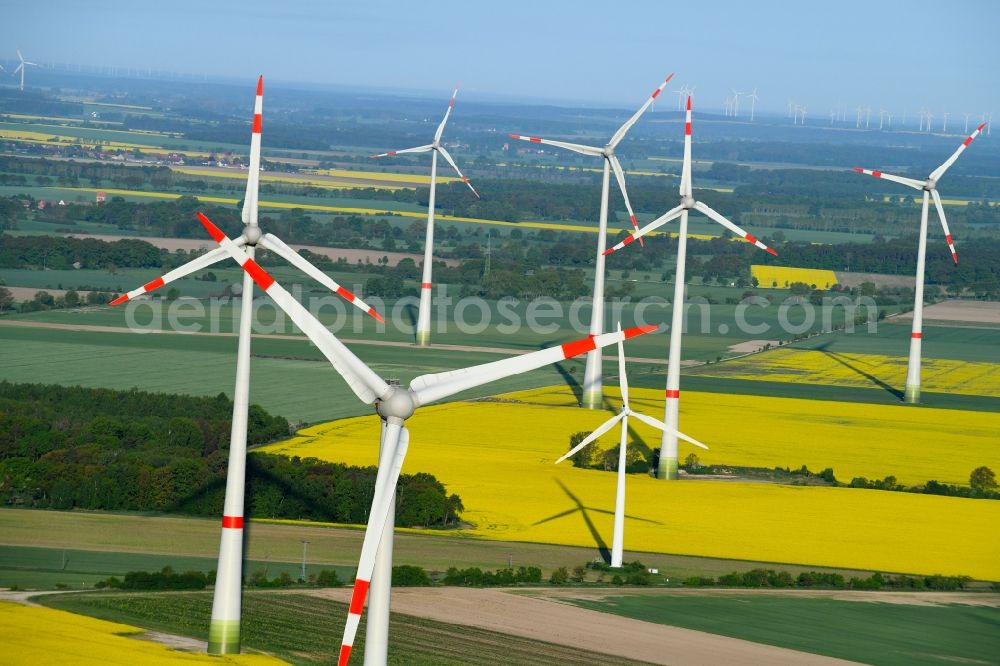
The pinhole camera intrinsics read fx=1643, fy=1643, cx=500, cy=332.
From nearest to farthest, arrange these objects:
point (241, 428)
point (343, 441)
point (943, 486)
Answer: point (241, 428) → point (943, 486) → point (343, 441)

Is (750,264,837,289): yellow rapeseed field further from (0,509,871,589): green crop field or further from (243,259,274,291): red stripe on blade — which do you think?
(243,259,274,291): red stripe on blade

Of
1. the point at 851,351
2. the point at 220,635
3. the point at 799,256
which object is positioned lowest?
the point at 220,635

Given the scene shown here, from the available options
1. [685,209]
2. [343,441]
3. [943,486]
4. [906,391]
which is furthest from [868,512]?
[906,391]

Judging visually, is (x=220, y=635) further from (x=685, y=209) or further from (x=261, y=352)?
(x=261, y=352)

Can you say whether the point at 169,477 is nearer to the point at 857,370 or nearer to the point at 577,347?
the point at 577,347

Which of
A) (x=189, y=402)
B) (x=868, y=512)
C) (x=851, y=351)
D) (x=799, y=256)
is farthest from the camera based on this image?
(x=799, y=256)

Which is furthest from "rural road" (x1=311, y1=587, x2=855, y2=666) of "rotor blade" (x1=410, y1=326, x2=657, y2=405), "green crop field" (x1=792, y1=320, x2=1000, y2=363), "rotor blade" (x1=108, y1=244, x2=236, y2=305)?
"green crop field" (x1=792, y1=320, x2=1000, y2=363)
